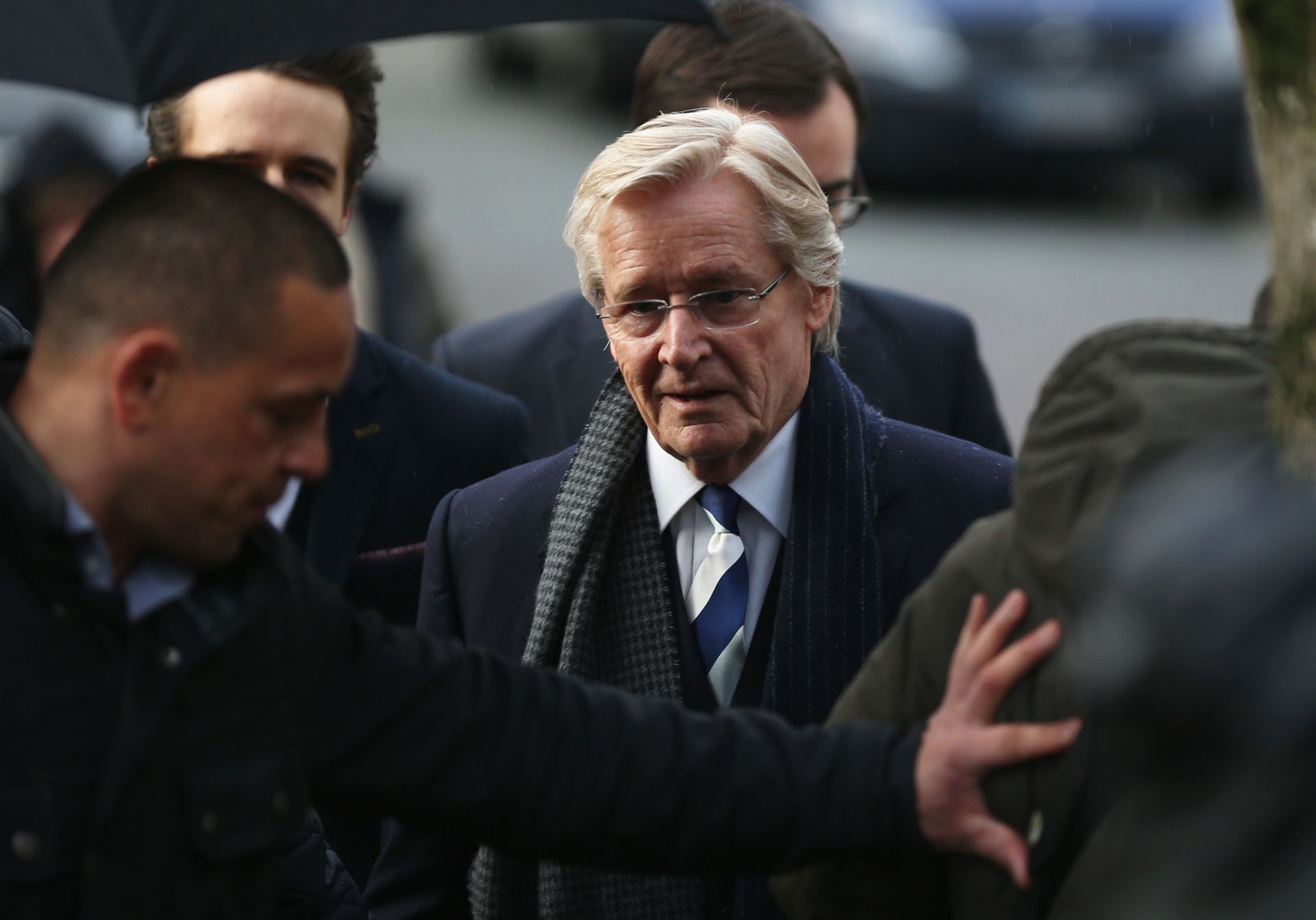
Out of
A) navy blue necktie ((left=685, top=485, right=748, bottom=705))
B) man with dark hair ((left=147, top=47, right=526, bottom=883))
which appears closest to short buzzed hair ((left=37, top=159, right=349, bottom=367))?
navy blue necktie ((left=685, top=485, right=748, bottom=705))

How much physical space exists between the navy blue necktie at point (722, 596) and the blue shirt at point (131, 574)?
3.89ft

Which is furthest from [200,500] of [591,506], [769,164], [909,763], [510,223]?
[510,223]

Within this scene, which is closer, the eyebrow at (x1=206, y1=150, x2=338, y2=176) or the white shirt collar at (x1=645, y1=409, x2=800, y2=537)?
the white shirt collar at (x1=645, y1=409, x2=800, y2=537)

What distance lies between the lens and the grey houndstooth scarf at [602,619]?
131 inches

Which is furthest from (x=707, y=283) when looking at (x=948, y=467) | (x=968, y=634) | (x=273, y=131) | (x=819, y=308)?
(x=968, y=634)

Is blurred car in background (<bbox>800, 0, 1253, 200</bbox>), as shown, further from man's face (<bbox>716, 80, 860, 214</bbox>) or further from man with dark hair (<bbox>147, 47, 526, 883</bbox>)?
man with dark hair (<bbox>147, 47, 526, 883</bbox>)

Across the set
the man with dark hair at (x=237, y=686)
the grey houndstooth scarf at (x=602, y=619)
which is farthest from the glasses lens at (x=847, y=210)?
the man with dark hair at (x=237, y=686)

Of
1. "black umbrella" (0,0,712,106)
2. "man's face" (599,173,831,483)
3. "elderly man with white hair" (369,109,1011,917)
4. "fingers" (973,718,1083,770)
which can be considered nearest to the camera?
"fingers" (973,718,1083,770)

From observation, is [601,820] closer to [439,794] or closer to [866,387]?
[439,794]

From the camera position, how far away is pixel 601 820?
2.64 metres

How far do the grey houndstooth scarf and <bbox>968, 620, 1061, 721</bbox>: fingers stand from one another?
1066mm

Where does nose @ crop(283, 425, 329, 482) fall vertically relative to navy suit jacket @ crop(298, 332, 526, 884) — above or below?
above

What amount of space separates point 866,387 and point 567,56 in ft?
34.7

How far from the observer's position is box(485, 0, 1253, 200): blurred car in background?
1184 cm
